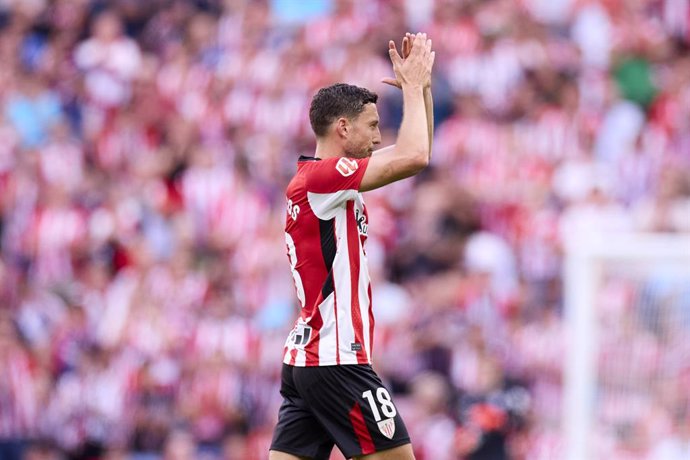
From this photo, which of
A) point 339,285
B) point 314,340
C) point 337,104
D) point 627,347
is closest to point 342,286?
point 339,285

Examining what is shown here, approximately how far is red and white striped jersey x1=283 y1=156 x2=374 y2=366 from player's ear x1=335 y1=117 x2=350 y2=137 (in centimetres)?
17

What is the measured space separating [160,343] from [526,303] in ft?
11.5

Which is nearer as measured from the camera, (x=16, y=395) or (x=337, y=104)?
(x=337, y=104)

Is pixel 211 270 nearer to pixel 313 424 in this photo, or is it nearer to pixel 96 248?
pixel 96 248

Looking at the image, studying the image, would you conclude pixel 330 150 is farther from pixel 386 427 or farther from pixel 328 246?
pixel 386 427

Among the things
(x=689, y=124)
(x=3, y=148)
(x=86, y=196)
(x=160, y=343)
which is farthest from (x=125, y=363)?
(x=689, y=124)

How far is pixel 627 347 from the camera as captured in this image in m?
10.7

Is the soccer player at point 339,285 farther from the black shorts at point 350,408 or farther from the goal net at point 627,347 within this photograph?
the goal net at point 627,347

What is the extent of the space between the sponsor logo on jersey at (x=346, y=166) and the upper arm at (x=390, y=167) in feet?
0.23

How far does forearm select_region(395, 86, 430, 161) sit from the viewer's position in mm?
6191

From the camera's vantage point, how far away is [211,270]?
14.3 metres

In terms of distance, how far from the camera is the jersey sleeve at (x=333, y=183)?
6.36 meters

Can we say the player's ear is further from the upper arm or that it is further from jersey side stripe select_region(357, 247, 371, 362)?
jersey side stripe select_region(357, 247, 371, 362)

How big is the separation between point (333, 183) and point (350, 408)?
41.1 inches
